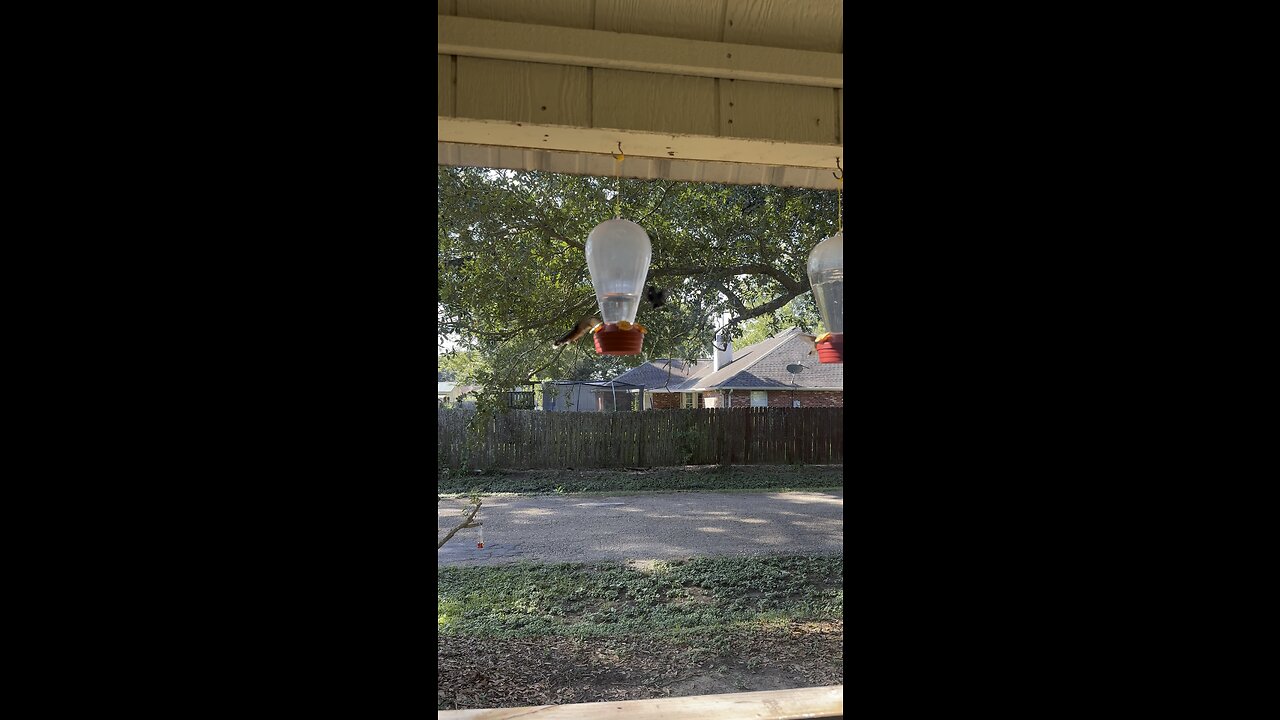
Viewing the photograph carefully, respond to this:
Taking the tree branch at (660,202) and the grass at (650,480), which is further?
the grass at (650,480)

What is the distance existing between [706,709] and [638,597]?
384 centimetres

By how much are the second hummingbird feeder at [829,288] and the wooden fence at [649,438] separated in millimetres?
8273

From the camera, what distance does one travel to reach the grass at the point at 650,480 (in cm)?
918

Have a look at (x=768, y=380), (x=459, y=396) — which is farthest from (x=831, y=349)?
(x=768, y=380)

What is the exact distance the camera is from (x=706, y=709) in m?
1.03

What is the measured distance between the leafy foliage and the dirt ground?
2251 mm

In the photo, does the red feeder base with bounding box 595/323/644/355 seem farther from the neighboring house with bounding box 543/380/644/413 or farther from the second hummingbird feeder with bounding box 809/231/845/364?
the neighboring house with bounding box 543/380/644/413

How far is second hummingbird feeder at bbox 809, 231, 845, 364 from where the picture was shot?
5.00 ft

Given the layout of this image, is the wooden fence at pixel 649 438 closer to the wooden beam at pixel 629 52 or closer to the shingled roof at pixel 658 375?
the shingled roof at pixel 658 375

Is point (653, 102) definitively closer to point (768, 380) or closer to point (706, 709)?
point (706, 709)

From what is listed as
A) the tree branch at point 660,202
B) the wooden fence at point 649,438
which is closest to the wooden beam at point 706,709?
the tree branch at point 660,202

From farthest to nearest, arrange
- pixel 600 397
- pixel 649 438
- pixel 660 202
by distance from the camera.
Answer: pixel 600 397, pixel 649 438, pixel 660 202
